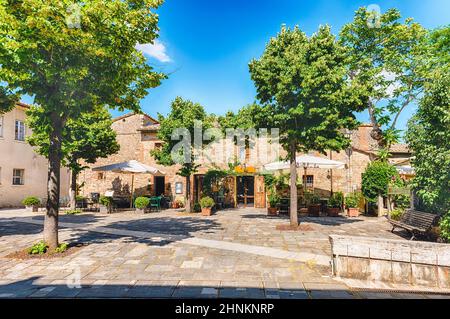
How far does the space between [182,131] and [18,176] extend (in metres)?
13.3

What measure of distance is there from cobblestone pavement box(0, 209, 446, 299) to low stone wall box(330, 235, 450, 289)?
0.47 m

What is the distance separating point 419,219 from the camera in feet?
25.4

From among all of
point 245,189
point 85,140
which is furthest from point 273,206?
point 85,140

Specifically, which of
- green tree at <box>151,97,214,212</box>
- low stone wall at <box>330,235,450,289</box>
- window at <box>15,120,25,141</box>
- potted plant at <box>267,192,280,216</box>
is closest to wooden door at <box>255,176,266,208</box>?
potted plant at <box>267,192,280,216</box>

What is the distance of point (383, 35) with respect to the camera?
14930mm

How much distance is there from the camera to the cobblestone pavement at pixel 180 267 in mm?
4141

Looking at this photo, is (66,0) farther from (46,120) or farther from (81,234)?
(81,234)

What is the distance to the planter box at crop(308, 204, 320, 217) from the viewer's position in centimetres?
1370

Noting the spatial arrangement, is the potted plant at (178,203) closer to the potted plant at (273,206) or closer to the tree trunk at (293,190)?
the potted plant at (273,206)

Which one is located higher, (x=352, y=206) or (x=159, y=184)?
(x=159, y=184)

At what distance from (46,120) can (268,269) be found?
6.59m

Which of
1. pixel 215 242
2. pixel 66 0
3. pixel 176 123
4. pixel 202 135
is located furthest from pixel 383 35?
pixel 66 0

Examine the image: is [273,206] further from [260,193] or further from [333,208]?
[260,193]

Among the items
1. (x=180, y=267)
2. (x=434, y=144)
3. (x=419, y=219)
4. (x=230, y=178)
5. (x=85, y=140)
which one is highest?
(x=85, y=140)
